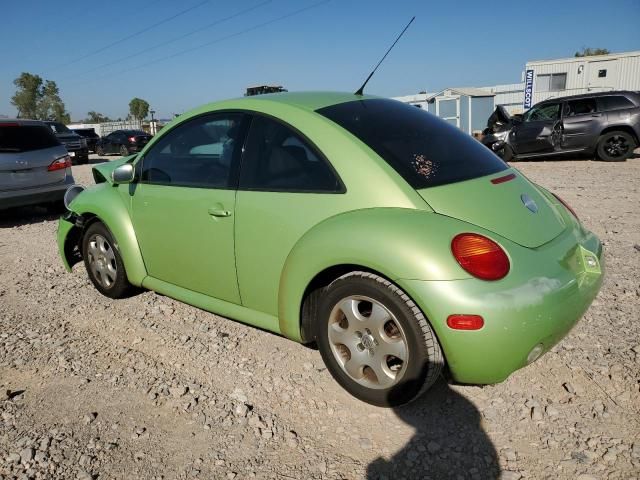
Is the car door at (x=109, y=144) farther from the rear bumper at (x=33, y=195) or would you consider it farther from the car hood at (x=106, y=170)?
the car hood at (x=106, y=170)

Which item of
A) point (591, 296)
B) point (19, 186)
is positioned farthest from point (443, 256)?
point (19, 186)

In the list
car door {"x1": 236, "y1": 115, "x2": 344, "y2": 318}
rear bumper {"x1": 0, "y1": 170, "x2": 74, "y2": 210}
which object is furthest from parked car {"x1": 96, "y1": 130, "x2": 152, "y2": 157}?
car door {"x1": 236, "y1": 115, "x2": 344, "y2": 318}

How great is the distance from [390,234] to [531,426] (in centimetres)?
116

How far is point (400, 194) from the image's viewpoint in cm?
242

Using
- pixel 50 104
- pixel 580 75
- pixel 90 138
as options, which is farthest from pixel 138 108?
pixel 580 75

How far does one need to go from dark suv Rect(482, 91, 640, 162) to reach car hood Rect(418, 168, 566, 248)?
32.4 ft

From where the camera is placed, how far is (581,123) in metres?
11.7

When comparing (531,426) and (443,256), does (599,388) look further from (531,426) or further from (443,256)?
(443,256)

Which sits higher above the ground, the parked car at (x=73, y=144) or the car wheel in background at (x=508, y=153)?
the parked car at (x=73, y=144)

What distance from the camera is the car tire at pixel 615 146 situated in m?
11.5

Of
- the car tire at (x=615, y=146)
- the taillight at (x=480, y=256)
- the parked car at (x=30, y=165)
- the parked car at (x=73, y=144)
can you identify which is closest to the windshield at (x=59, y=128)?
the parked car at (x=73, y=144)

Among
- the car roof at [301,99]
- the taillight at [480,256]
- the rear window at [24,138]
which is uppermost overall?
the car roof at [301,99]

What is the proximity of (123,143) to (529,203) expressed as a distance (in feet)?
73.9

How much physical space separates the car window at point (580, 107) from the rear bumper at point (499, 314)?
36.8 feet
